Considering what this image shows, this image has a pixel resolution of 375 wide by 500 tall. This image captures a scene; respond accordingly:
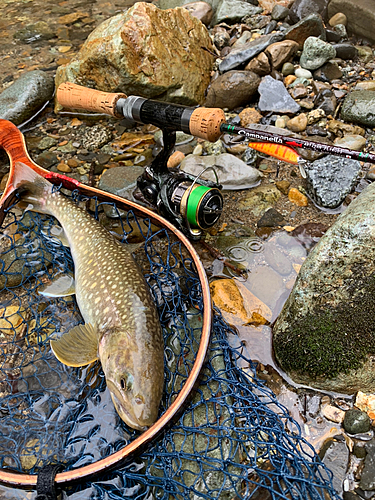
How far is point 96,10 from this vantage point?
29.8 feet

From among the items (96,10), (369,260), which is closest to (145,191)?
(369,260)

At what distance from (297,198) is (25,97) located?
4.37 meters

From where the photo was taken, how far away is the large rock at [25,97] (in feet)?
19.7

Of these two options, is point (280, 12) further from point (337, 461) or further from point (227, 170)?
point (337, 461)

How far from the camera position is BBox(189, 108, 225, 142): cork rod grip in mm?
3395

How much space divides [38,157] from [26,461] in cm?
400

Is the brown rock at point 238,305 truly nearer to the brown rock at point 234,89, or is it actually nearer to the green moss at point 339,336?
the green moss at point 339,336

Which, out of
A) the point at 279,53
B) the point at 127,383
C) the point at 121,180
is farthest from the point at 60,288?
the point at 279,53

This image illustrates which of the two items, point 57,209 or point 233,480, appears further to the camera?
point 57,209

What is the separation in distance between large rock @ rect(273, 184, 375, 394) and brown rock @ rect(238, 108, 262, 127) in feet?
9.78

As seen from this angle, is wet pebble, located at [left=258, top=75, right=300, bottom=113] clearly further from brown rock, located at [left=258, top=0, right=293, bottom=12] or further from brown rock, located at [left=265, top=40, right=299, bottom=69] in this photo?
brown rock, located at [left=258, top=0, right=293, bottom=12]

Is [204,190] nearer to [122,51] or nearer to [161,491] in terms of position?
[161,491]

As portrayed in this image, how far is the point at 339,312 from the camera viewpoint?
308 centimetres

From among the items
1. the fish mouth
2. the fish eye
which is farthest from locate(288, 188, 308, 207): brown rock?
the fish mouth
